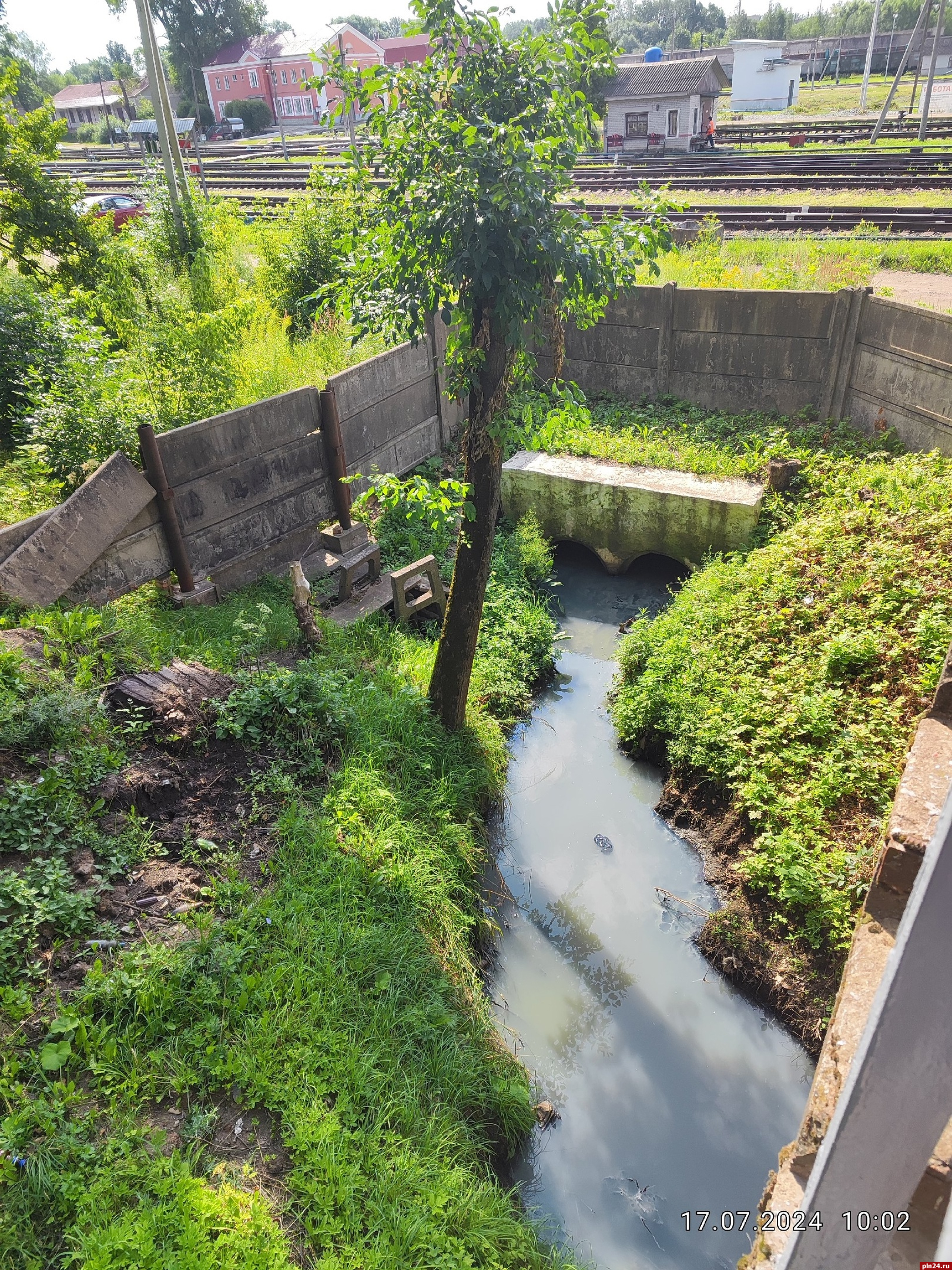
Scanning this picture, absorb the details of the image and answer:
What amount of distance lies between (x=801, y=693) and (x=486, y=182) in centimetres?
413

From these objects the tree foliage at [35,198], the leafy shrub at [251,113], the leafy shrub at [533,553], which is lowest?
the leafy shrub at [533,553]

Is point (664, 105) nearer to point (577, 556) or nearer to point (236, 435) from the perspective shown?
point (577, 556)

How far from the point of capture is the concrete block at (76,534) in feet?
17.3

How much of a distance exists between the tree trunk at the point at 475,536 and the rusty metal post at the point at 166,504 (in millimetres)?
2280

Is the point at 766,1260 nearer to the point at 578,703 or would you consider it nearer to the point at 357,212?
the point at 578,703

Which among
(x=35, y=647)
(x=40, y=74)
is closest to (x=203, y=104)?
(x=40, y=74)

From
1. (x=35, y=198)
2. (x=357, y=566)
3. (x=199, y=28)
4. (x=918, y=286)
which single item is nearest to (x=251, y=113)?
(x=199, y=28)

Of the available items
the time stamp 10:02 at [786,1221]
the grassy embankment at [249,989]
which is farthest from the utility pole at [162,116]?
the time stamp 10:02 at [786,1221]

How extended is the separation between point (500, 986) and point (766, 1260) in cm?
214

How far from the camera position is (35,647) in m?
4.89

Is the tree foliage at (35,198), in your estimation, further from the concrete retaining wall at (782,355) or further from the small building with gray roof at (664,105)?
the small building with gray roof at (664,105)

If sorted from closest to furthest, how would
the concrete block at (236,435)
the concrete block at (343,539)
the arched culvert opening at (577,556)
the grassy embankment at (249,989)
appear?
the grassy embankment at (249,989) → the concrete block at (236,435) → the concrete block at (343,539) → the arched culvert opening at (577,556)

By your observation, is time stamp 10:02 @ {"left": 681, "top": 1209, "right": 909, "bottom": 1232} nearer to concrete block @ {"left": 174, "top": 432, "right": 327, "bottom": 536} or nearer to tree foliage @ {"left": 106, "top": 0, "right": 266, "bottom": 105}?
concrete block @ {"left": 174, "top": 432, "right": 327, "bottom": 536}

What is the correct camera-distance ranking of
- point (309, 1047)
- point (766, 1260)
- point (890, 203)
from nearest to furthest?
point (766, 1260) → point (309, 1047) → point (890, 203)
